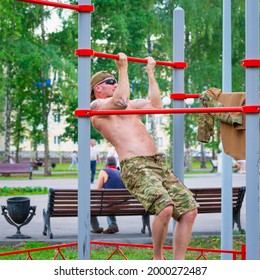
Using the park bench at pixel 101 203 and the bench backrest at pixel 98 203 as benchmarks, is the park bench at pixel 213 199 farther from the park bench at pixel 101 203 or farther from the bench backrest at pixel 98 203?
the bench backrest at pixel 98 203

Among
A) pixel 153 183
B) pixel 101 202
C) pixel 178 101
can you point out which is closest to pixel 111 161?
pixel 101 202

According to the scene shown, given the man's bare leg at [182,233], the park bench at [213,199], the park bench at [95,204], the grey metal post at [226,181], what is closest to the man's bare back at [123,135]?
the man's bare leg at [182,233]

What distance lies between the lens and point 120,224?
13.6 m

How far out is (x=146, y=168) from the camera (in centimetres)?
564

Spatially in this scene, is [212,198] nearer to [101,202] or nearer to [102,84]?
[101,202]

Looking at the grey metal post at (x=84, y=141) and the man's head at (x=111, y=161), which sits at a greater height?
the grey metal post at (x=84, y=141)

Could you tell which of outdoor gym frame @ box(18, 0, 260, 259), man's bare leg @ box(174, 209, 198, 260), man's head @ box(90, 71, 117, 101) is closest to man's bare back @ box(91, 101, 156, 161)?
man's head @ box(90, 71, 117, 101)

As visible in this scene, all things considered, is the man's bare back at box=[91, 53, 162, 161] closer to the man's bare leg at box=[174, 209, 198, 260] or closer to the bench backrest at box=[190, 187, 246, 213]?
the man's bare leg at box=[174, 209, 198, 260]

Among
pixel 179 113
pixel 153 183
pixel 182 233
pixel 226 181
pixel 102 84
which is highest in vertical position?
pixel 102 84

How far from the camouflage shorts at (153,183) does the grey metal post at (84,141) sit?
1.60ft

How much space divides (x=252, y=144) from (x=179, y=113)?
52 centimetres

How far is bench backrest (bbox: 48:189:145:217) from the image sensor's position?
11312mm

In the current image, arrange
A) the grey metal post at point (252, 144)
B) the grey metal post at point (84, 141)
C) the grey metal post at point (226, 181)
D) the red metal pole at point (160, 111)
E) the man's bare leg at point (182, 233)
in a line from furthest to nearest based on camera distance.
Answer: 1. the grey metal post at point (226, 181)
2. the man's bare leg at point (182, 233)
3. the grey metal post at point (84, 141)
4. the red metal pole at point (160, 111)
5. the grey metal post at point (252, 144)

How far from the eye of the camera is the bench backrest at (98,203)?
11.3m
